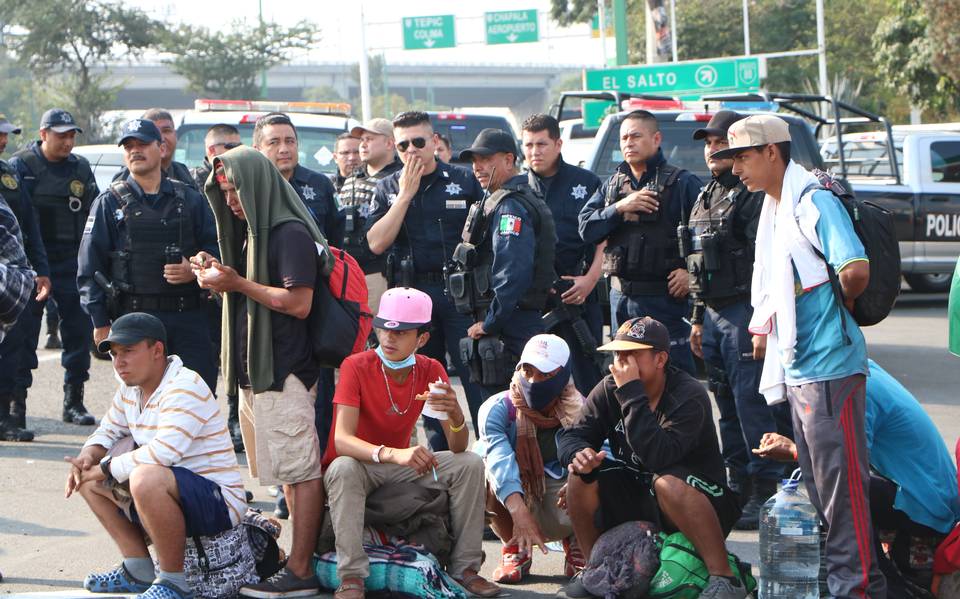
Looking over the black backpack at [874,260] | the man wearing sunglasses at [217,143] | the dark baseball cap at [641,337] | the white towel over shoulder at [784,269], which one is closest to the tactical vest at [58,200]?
the man wearing sunglasses at [217,143]

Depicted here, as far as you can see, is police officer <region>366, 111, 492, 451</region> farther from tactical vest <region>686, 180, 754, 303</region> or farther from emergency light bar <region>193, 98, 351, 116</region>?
emergency light bar <region>193, 98, 351, 116</region>

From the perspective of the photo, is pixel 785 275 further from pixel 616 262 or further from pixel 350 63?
pixel 350 63

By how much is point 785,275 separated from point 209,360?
3.68m

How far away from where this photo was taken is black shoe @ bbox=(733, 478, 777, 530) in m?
6.63

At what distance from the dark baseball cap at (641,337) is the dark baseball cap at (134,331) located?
192 cm

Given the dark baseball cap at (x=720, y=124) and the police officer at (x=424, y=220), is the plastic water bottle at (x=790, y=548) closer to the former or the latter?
the dark baseball cap at (x=720, y=124)

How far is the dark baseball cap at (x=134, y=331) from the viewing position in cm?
552

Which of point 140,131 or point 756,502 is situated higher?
point 140,131

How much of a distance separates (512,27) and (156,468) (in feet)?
143

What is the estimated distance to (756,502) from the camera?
6.74 m

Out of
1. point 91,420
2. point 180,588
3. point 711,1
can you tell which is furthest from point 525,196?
point 711,1

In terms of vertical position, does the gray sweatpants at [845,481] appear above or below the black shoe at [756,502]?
above

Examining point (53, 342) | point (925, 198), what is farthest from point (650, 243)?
point (925, 198)

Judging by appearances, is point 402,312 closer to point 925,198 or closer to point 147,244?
point 147,244
